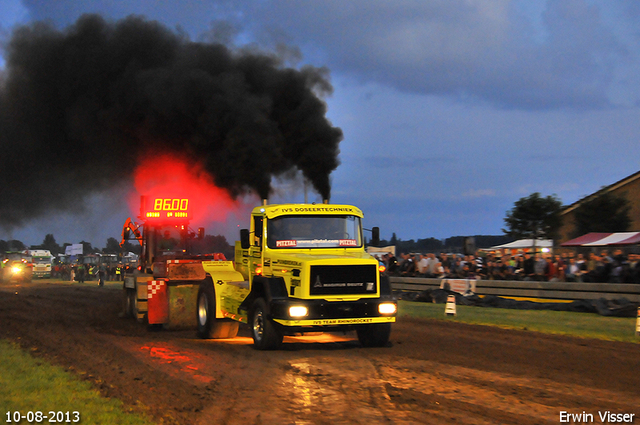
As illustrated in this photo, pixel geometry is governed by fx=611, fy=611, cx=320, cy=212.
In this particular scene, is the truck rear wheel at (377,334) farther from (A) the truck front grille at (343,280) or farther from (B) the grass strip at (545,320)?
(B) the grass strip at (545,320)

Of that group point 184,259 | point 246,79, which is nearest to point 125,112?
point 246,79

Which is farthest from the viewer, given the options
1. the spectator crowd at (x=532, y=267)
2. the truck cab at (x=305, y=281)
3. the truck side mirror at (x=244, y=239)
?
the spectator crowd at (x=532, y=267)

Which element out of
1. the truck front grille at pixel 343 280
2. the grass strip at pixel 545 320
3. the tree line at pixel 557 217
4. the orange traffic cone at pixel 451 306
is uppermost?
the tree line at pixel 557 217

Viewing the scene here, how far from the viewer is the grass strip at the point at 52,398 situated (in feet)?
18.7

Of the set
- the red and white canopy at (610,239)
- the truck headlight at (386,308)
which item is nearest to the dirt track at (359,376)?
the truck headlight at (386,308)

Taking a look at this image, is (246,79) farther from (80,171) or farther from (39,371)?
(39,371)

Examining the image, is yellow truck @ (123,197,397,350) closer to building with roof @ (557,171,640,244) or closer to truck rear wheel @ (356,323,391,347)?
truck rear wheel @ (356,323,391,347)

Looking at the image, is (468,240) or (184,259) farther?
(468,240)

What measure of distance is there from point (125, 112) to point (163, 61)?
3271 mm

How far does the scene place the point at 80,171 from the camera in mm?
27844

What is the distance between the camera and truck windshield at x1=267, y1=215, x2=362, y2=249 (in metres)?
11.1

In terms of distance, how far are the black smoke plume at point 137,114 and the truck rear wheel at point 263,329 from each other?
1098 centimetres

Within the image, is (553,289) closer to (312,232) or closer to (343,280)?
(312,232)

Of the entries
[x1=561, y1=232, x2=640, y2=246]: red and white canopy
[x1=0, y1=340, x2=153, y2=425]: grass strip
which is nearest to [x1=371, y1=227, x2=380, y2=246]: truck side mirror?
[x1=0, y1=340, x2=153, y2=425]: grass strip
